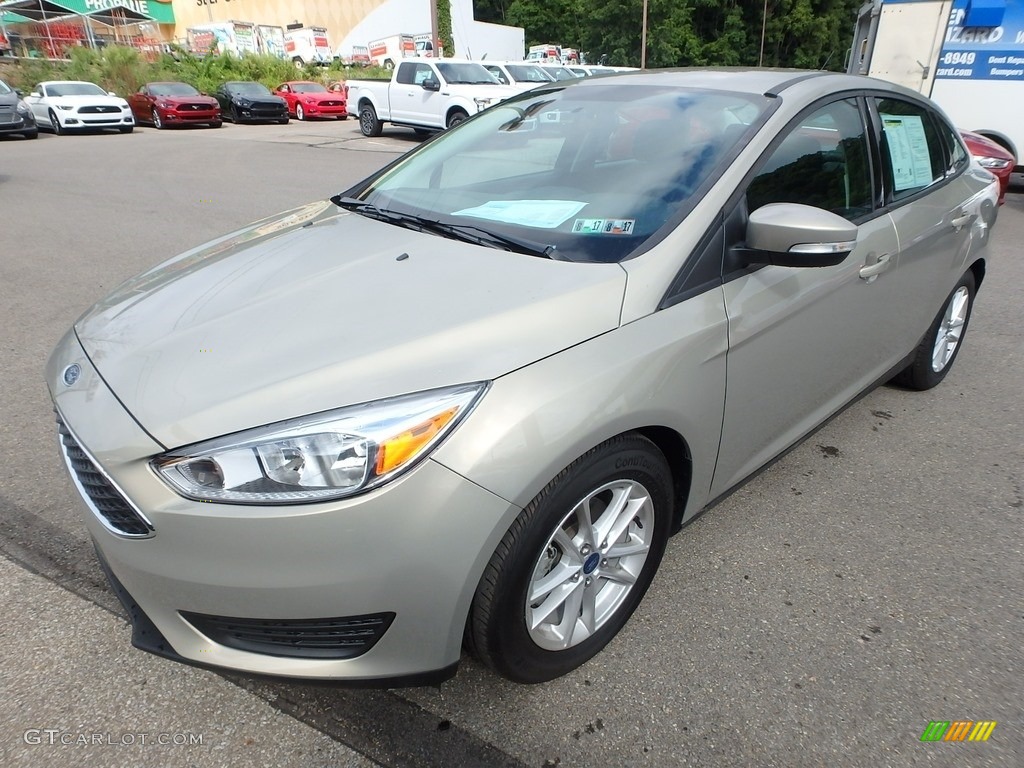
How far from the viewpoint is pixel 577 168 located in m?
2.57

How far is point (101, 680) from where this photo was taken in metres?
2.02

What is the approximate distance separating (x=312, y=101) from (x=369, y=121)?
747 cm

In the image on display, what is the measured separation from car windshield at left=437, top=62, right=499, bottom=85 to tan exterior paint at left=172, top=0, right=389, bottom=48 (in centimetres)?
3395

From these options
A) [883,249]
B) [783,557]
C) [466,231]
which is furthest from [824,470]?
[466,231]

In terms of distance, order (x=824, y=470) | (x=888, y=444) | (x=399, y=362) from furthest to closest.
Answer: (x=888, y=444) → (x=824, y=470) → (x=399, y=362)

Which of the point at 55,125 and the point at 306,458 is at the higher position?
the point at 55,125

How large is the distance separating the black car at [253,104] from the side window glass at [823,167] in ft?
77.1

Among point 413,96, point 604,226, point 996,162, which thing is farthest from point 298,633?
point 413,96

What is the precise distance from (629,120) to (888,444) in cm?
201

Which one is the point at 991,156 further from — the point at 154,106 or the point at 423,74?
the point at 154,106

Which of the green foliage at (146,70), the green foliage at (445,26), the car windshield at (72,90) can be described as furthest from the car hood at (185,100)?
the green foliage at (445,26)

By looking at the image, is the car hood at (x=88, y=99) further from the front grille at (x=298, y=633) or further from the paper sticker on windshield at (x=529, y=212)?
the front grille at (x=298, y=633)

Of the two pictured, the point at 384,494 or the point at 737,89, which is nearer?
the point at 384,494

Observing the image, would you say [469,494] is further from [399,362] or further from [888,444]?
[888,444]
